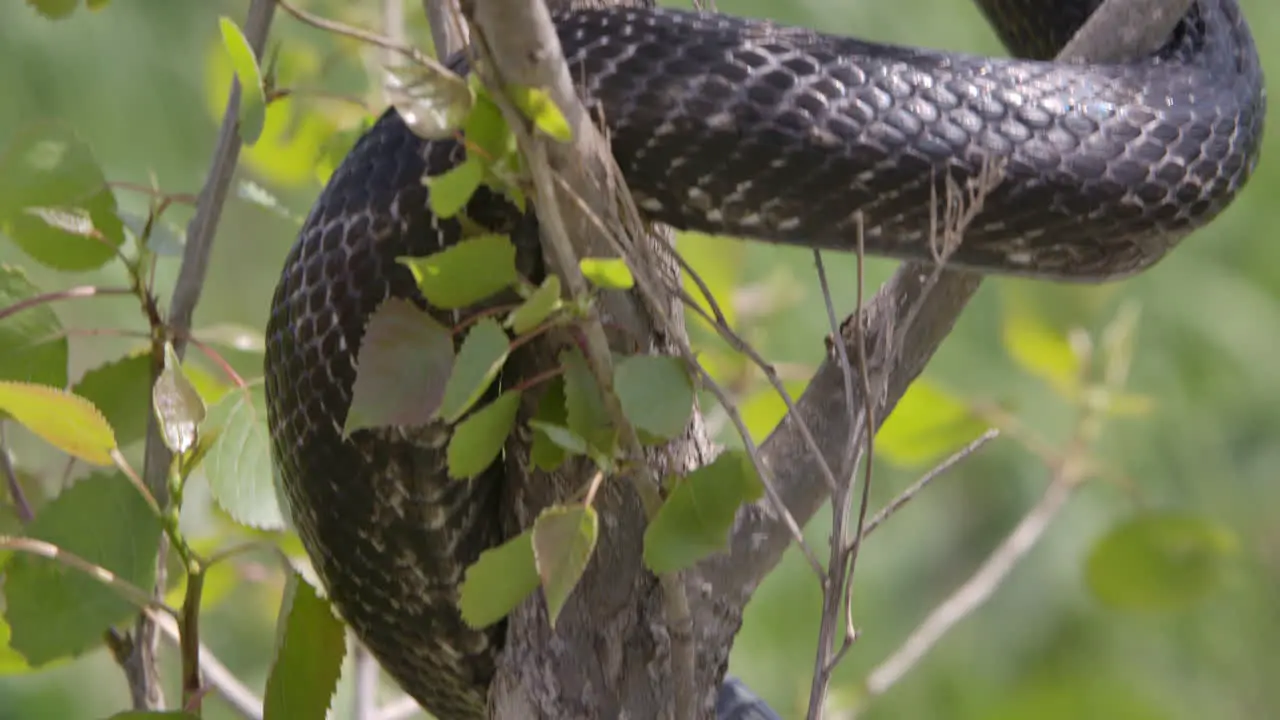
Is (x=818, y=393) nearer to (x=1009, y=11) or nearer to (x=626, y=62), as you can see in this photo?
(x=626, y=62)

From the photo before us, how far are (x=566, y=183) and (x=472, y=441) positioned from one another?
15cm

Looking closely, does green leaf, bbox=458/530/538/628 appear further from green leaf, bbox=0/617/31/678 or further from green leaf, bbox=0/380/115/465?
green leaf, bbox=0/617/31/678

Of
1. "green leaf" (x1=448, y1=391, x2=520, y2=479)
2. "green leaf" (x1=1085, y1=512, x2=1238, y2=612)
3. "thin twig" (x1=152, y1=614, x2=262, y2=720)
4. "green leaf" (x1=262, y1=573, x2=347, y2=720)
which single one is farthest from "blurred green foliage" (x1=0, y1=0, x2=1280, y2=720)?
"green leaf" (x1=448, y1=391, x2=520, y2=479)

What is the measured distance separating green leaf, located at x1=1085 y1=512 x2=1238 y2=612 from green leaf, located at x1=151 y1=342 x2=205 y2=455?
98 centimetres

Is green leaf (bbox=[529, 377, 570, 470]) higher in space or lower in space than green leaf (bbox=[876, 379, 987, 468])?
higher

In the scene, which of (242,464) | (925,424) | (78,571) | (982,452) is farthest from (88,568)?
(982,452)

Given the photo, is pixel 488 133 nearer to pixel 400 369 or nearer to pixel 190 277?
pixel 400 369

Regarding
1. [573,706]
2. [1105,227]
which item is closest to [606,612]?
[573,706]

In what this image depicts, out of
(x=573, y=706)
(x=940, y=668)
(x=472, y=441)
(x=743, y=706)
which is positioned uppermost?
(x=472, y=441)

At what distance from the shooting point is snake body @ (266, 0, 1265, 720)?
3.14 feet

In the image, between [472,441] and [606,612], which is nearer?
[472,441]

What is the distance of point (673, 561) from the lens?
77 centimetres

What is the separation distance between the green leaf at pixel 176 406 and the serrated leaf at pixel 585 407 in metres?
0.24

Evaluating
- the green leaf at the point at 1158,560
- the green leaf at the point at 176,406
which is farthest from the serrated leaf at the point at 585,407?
the green leaf at the point at 1158,560
